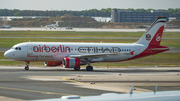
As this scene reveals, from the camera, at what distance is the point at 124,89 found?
26.4 meters

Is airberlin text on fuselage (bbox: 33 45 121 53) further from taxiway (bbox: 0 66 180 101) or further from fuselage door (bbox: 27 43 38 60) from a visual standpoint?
taxiway (bbox: 0 66 180 101)

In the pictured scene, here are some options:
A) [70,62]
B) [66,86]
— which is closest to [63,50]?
[70,62]

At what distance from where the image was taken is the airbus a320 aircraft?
41.4 m

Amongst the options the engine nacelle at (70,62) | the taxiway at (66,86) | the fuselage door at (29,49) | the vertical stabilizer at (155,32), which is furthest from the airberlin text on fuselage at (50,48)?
the vertical stabilizer at (155,32)

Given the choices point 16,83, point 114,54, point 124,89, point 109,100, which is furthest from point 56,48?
point 109,100

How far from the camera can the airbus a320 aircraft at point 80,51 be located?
136 feet

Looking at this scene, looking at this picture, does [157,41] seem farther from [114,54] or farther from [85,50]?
[85,50]

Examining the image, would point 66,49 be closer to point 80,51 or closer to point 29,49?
point 80,51

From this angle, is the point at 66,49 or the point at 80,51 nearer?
the point at 66,49

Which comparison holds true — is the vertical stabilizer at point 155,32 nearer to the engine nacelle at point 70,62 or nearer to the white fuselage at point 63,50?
the white fuselage at point 63,50

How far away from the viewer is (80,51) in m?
43.4

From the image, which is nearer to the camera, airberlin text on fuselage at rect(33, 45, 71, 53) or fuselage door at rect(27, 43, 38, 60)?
fuselage door at rect(27, 43, 38, 60)

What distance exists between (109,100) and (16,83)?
2165 centimetres

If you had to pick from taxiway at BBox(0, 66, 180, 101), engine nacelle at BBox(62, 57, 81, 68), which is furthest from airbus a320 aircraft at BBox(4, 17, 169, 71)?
taxiway at BBox(0, 66, 180, 101)
